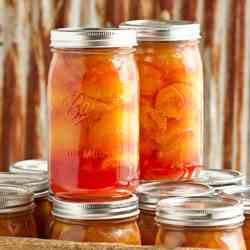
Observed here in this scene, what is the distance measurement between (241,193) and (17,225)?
367mm

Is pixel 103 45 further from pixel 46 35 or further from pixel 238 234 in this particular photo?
pixel 46 35

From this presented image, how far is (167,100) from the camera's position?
57.7 inches

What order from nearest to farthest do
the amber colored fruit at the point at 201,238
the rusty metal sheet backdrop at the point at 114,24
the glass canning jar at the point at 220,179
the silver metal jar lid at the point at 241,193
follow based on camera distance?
1. the amber colored fruit at the point at 201,238
2. the silver metal jar lid at the point at 241,193
3. the glass canning jar at the point at 220,179
4. the rusty metal sheet backdrop at the point at 114,24

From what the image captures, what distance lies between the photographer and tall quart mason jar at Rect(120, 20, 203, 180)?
147 centimetres

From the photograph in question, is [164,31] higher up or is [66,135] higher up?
[164,31]

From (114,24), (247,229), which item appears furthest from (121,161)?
(114,24)

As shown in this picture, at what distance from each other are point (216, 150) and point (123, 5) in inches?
18.1

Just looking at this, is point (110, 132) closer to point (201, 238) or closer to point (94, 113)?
point (94, 113)

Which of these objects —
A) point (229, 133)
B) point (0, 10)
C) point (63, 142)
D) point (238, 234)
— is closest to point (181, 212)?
point (238, 234)

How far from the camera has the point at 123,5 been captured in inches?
93.7

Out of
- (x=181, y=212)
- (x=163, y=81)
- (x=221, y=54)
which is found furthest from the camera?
(x=221, y=54)

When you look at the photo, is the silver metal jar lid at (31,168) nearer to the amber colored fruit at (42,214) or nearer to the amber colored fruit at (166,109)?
the amber colored fruit at (42,214)

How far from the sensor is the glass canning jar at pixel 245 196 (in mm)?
1400

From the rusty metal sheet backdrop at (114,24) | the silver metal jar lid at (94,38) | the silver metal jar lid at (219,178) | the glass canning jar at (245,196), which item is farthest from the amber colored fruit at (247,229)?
the rusty metal sheet backdrop at (114,24)
